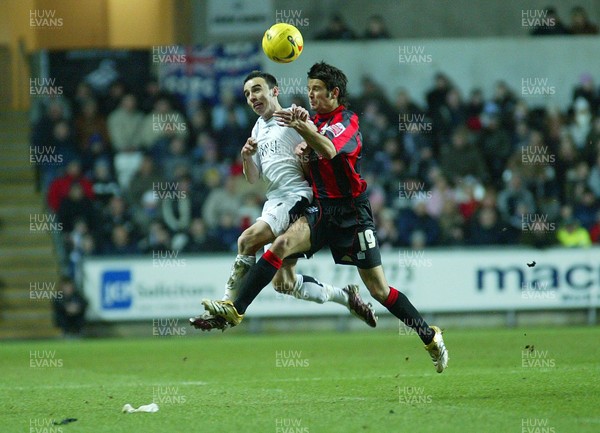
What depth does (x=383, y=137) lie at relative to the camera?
17375 millimetres

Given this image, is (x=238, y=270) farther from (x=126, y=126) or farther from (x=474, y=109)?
(x=474, y=109)

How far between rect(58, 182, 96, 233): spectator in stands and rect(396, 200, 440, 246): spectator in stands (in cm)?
485

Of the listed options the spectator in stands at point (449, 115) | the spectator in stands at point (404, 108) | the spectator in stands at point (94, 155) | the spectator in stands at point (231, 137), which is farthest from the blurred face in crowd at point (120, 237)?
the spectator in stands at point (449, 115)

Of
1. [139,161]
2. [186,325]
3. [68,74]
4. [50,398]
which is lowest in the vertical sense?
[186,325]

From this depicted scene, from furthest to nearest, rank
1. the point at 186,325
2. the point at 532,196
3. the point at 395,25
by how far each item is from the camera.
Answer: the point at 395,25 → the point at 532,196 → the point at 186,325

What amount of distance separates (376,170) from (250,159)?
29.3ft

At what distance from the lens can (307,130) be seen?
7465 mm

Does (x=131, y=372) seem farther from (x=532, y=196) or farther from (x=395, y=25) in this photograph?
(x=395, y=25)

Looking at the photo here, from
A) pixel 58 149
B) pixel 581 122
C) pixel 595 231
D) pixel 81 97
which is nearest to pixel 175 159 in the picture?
pixel 58 149

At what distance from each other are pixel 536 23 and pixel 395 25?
2.69 meters

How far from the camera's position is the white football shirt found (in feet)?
27.5

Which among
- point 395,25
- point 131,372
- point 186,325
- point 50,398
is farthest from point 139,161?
point 50,398

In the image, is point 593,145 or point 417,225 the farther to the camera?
point 593,145

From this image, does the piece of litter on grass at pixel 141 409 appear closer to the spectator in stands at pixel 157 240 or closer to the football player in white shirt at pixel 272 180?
the football player in white shirt at pixel 272 180
